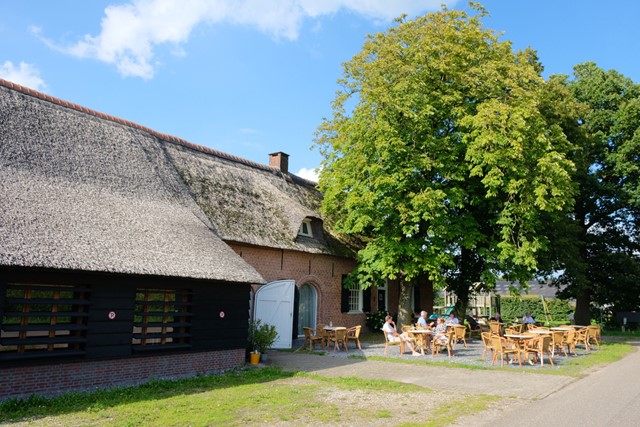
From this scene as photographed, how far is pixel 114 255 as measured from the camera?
9.01m

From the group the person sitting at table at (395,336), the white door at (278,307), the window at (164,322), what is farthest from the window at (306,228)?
the window at (164,322)

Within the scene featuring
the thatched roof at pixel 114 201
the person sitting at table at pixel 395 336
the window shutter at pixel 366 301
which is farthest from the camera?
the window shutter at pixel 366 301

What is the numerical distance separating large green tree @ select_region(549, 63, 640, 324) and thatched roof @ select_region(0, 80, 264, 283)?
1799 centimetres

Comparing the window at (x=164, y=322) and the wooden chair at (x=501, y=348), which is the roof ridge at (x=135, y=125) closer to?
the window at (x=164, y=322)

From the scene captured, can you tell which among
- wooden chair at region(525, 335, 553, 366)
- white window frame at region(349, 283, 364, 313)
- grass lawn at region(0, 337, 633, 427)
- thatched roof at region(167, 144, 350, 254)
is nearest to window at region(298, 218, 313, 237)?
thatched roof at region(167, 144, 350, 254)

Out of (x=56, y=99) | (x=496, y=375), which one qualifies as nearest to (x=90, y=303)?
(x=56, y=99)

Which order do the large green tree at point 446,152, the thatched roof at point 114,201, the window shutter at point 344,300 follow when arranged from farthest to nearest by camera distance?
the window shutter at point 344,300
the large green tree at point 446,152
the thatched roof at point 114,201

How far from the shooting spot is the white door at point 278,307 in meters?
15.8

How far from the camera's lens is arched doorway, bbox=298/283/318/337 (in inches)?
758

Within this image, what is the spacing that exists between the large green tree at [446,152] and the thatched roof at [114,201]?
3.78 meters

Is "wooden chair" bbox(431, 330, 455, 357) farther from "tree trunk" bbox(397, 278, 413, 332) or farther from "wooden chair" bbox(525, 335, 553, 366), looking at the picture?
"tree trunk" bbox(397, 278, 413, 332)

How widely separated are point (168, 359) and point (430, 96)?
1241 centimetres

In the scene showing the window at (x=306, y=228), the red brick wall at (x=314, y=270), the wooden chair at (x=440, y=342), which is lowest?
the wooden chair at (x=440, y=342)

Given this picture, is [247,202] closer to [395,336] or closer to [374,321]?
[395,336]
